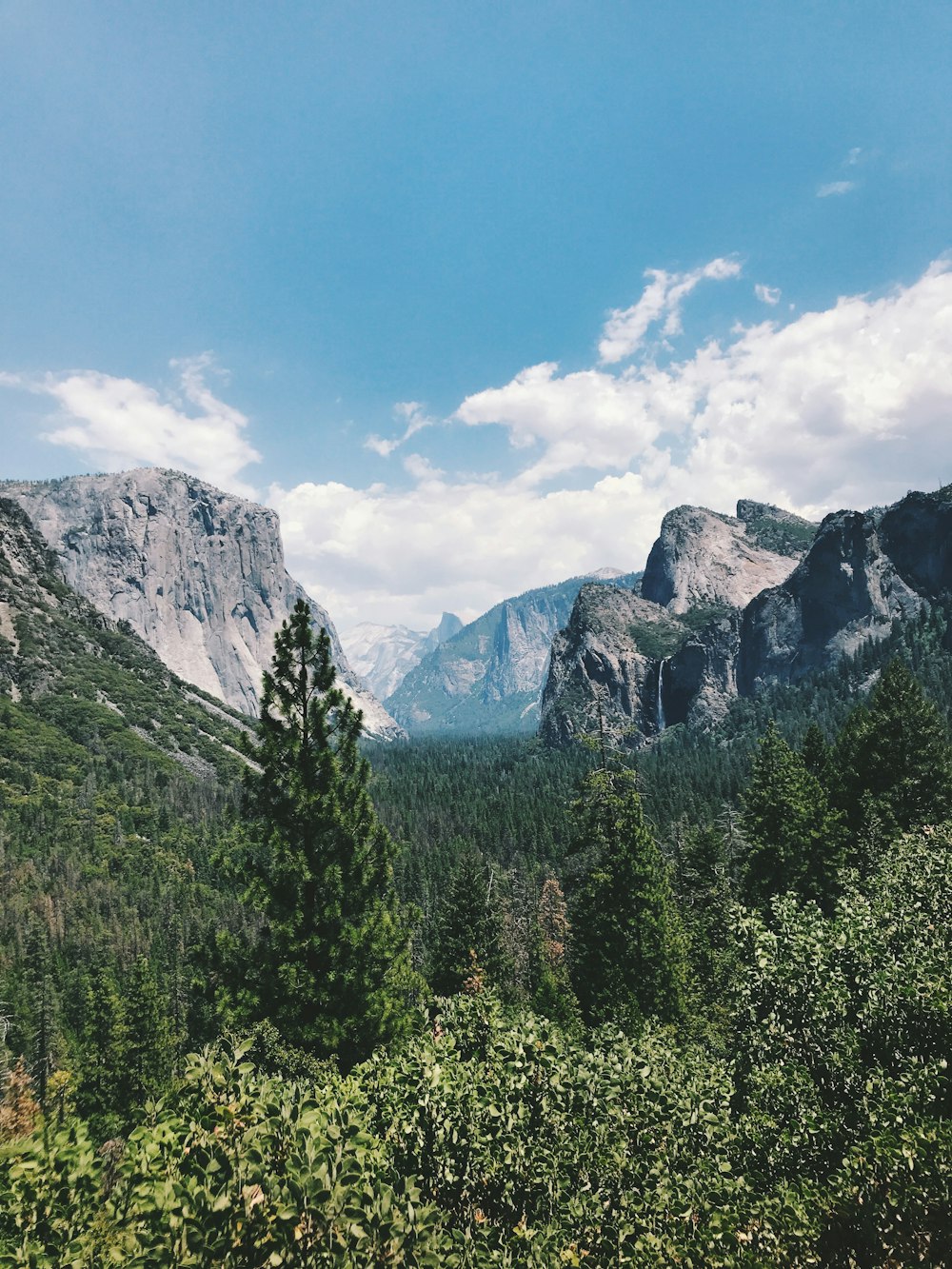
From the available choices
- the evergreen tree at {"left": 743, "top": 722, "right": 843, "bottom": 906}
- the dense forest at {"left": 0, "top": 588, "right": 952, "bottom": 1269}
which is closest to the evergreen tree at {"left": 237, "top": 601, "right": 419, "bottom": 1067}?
the dense forest at {"left": 0, "top": 588, "right": 952, "bottom": 1269}

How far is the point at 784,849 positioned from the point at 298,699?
26.4 metres

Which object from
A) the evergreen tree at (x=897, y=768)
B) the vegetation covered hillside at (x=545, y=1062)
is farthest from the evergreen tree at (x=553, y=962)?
the evergreen tree at (x=897, y=768)

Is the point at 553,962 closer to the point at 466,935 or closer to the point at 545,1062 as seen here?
the point at 466,935

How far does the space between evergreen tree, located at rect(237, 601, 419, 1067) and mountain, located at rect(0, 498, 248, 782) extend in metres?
128

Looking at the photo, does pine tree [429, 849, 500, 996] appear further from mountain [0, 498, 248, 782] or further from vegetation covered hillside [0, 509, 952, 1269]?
mountain [0, 498, 248, 782]

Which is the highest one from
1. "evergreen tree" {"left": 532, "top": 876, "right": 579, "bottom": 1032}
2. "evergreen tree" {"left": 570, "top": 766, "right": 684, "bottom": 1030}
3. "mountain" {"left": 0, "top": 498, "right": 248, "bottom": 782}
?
"mountain" {"left": 0, "top": 498, "right": 248, "bottom": 782}

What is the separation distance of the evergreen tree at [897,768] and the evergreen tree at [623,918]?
1504cm

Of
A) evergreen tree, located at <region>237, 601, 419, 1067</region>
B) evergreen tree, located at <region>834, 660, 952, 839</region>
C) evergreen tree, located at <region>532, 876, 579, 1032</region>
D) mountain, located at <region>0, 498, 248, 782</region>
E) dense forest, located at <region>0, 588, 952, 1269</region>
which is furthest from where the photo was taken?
mountain, located at <region>0, 498, 248, 782</region>

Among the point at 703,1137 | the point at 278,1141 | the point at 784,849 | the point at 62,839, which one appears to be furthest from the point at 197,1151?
the point at 62,839

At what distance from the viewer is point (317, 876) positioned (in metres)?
14.2

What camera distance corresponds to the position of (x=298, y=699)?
15211 millimetres

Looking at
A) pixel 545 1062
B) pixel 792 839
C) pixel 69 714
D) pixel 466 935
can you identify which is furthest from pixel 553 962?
pixel 69 714

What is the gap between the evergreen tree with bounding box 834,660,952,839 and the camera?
32.0 m

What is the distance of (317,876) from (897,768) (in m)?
32.0
